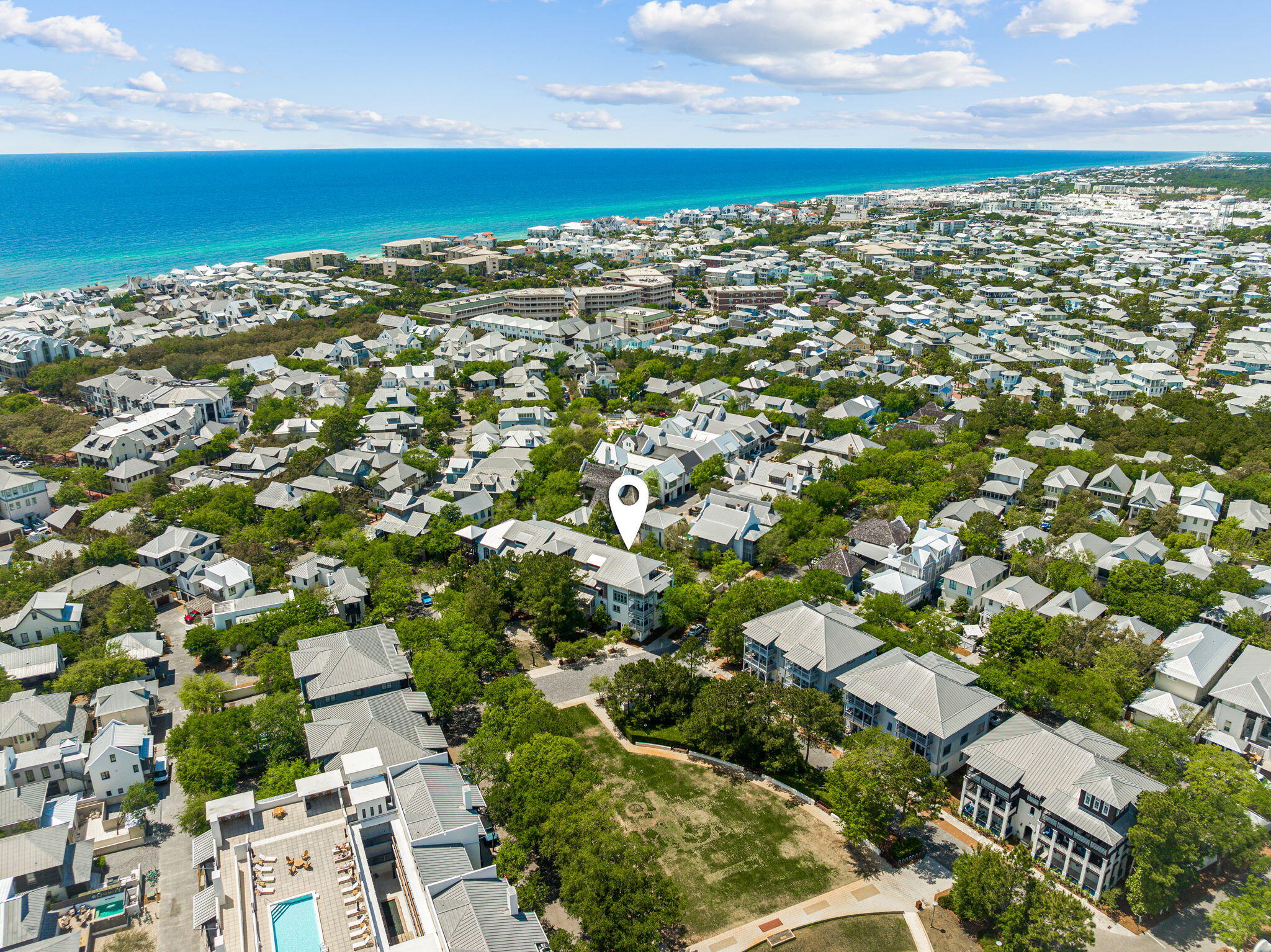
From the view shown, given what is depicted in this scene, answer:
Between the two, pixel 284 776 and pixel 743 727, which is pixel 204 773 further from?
pixel 743 727

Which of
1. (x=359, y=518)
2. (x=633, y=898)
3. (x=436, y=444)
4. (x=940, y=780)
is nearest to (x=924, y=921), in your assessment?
(x=940, y=780)

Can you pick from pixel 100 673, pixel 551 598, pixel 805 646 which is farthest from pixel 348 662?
pixel 805 646

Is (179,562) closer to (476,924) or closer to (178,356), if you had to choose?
(476,924)

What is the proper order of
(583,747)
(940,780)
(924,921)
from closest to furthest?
(924,921) < (940,780) < (583,747)

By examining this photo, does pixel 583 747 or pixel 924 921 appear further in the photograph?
pixel 583 747

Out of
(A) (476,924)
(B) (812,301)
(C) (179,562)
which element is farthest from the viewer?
(B) (812,301)

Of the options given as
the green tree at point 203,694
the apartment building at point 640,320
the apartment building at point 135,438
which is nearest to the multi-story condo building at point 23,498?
the apartment building at point 135,438
